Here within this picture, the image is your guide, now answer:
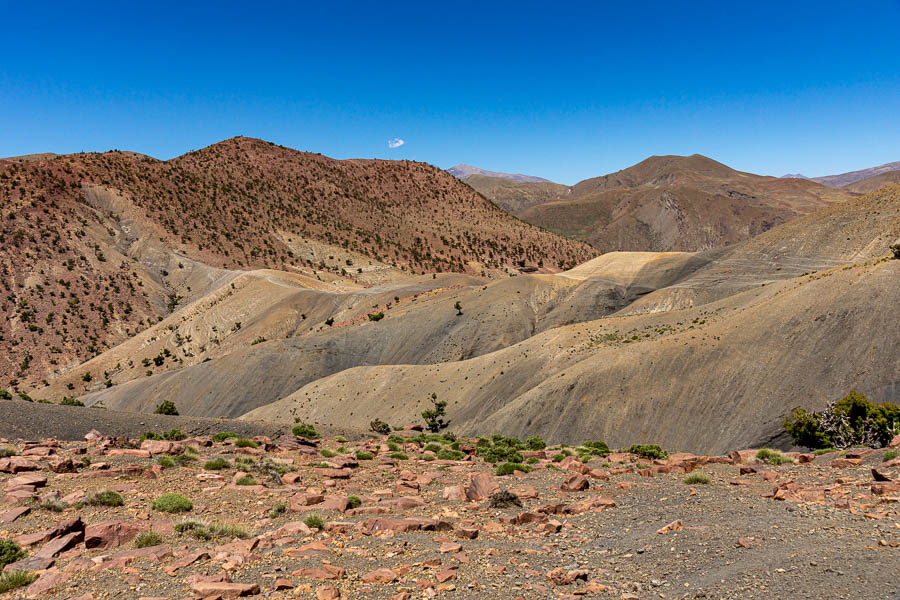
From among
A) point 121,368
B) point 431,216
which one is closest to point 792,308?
point 121,368

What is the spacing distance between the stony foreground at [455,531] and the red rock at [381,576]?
4cm

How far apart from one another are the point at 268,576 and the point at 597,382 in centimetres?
2605

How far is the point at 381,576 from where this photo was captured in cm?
846

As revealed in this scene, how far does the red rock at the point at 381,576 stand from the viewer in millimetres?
8391

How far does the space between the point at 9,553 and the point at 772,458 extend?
1913 cm

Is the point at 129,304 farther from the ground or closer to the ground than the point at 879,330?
farther from the ground

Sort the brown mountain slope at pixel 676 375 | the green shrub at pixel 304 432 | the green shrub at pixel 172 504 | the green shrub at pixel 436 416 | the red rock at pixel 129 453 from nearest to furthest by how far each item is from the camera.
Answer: the green shrub at pixel 172 504 < the red rock at pixel 129 453 < the green shrub at pixel 304 432 < the brown mountain slope at pixel 676 375 < the green shrub at pixel 436 416

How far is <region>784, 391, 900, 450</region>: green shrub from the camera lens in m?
21.0

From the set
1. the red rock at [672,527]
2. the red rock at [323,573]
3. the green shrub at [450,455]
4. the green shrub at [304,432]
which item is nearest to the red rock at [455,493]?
the red rock at [672,527]

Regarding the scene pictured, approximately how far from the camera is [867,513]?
31.3ft

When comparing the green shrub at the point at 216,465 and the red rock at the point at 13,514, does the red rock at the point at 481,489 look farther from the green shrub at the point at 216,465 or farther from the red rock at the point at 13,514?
the red rock at the point at 13,514

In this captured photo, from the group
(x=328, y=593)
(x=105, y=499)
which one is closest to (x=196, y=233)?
(x=105, y=499)

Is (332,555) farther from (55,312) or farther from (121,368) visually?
(55,312)

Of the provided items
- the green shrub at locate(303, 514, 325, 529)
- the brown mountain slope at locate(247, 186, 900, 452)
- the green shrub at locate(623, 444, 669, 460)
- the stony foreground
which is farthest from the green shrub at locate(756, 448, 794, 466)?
the green shrub at locate(303, 514, 325, 529)
